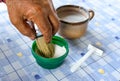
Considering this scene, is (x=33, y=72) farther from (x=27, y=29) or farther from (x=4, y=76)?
(x=27, y=29)

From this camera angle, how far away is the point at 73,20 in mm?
577

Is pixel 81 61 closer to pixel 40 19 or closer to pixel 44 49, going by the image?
pixel 44 49

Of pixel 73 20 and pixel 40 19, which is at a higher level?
pixel 40 19

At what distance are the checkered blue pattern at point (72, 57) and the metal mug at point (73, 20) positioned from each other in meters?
0.05

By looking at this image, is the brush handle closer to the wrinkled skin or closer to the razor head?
the razor head

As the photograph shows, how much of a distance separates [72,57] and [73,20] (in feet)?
0.38

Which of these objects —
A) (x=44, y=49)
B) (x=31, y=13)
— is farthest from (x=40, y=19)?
(x=44, y=49)

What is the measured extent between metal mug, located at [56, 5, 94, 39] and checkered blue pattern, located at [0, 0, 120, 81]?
0.05 metres

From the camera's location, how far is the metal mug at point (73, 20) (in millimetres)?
546

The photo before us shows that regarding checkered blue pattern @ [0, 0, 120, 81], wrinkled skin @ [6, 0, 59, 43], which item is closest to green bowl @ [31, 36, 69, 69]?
checkered blue pattern @ [0, 0, 120, 81]

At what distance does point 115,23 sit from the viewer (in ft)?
2.31

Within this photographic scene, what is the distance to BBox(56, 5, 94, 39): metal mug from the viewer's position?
55cm

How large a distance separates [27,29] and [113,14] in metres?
0.51

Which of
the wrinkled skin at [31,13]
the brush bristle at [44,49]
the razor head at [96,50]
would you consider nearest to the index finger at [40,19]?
the wrinkled skin at [31,13]
